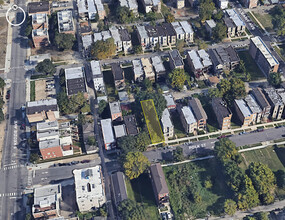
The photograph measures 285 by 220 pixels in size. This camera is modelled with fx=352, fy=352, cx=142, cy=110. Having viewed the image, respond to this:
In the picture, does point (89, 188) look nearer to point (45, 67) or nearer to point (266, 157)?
point (266, 157)

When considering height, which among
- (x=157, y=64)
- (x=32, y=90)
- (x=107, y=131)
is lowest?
(x=107, y=131)

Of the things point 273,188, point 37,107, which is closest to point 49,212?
point 37,107

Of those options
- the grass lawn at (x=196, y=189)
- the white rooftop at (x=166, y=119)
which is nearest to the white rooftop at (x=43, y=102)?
the white rooftop at (x=166, y=119)

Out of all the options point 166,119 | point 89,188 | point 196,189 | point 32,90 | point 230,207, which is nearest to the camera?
point 230,207

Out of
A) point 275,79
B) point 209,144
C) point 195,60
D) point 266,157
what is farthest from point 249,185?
point 195,60

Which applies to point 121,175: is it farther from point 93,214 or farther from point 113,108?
point 113,108

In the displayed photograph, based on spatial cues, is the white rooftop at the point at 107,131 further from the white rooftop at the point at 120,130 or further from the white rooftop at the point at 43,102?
the white rooftop at the point at 43,102
